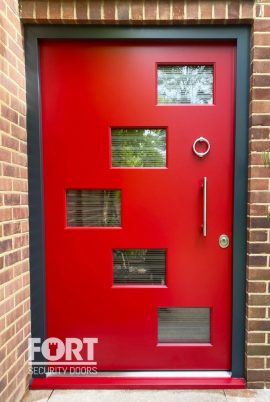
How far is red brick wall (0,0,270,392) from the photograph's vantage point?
1587mm

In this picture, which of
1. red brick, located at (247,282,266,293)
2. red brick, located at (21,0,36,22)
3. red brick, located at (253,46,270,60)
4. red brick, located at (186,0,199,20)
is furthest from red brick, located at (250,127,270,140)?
red brick, located at (21,0,36,22)

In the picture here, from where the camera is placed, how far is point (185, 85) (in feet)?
5.90

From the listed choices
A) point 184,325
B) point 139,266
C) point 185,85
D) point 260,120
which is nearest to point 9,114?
point 185,85

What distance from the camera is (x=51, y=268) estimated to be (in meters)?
1.83

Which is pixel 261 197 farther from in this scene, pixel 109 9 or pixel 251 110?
pixel 109 9

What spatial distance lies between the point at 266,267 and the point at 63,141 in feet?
5.02

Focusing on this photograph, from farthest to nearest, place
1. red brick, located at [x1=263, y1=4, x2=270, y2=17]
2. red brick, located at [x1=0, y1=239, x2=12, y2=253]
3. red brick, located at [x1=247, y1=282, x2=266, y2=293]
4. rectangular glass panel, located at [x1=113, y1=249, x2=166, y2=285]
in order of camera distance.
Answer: rectangular glass panel, located at [x1=113, y1=249, x2=166, y2=285], red brick, located at [x1=247, y1=282, x2=266, y2=293], red brick, located at [x1=263, y1=4, x2=270, y2=17], red brick, located at [x1=0, y1=239, x2=12, y2=253]

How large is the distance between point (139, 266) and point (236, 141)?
1036mm

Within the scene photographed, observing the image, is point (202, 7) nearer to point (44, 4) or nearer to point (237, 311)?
point (44, 4)

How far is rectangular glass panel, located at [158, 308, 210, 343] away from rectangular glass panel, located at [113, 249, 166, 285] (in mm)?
232

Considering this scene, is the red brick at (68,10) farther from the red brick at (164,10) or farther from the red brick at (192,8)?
the red brick at (192,8)

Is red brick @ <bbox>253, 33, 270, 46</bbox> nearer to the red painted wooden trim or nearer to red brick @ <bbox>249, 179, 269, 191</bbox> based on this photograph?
red brick @ <bbox>249, 179, 269, 191</bbox>

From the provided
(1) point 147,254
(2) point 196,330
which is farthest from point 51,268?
(2) point 196,330

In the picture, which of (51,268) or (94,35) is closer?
(94,35)
